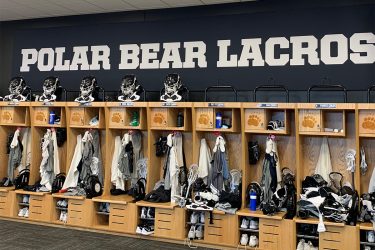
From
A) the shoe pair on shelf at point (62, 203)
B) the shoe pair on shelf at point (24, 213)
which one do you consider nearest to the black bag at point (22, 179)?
the shoe pair on shelf at point (24, 213)

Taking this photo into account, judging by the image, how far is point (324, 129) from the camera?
4.34 m

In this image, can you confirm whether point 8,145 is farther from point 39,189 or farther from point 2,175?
point 39,189

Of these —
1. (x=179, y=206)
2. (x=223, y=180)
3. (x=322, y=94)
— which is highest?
(x=322, y=94)

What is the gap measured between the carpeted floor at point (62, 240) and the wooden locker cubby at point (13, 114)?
5.39ft

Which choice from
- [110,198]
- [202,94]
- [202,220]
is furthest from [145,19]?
[202,220]

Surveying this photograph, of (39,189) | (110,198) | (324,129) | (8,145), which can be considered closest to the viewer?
(324,129)

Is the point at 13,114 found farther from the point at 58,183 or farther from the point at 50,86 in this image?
the point at 58,183

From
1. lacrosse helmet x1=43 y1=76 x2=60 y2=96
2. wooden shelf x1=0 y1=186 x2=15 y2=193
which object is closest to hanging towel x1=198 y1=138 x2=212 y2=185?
lacrosse helmet x1=43 y1=76 x2=60 y2=96

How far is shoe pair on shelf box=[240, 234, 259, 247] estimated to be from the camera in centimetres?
443

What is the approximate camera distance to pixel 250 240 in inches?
175

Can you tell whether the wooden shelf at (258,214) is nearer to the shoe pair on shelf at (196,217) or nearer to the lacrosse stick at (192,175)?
the shoe pair on shelf at (196,217)

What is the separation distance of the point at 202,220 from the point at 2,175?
11.8ft

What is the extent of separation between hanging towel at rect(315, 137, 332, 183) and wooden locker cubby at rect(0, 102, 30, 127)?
14.7 ft

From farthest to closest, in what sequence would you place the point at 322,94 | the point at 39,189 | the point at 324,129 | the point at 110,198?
the point at 39,189 → the point at 110,198 → the point at 322,94 → the point at 324,129
